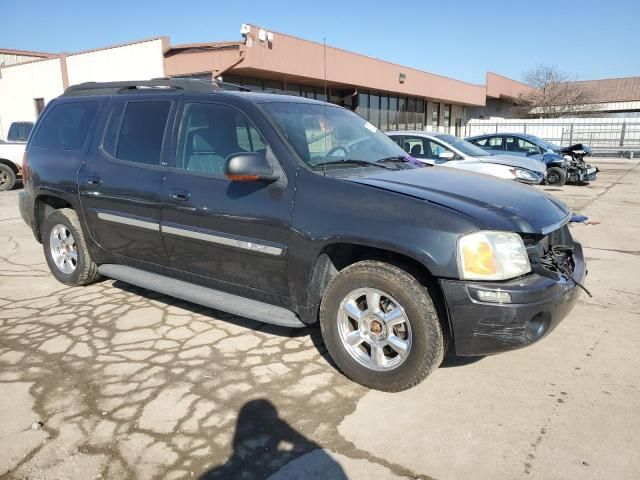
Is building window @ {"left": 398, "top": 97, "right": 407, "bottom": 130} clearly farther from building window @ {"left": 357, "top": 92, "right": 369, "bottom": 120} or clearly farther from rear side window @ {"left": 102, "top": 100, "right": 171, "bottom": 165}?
rear side window @ {"left": 102, "top": 100, "right": 171, "bottom": 165}

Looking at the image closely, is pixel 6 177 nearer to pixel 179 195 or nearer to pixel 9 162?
pixel 9 162

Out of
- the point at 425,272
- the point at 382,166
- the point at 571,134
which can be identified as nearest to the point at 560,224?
the point at 425,272

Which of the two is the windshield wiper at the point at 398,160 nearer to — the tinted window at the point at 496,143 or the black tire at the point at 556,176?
the tinted window at the point at 496,143

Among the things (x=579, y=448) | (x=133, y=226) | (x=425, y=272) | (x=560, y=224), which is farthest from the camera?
(x=133, y=226)

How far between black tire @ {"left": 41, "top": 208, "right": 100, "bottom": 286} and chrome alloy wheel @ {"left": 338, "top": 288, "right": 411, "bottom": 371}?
3016 mm

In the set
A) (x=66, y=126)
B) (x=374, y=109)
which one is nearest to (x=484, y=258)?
(x=66, y=126)

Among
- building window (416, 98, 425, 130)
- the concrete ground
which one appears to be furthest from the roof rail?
building window (416, 98, 425, 130)

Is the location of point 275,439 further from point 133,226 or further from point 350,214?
point 133,226

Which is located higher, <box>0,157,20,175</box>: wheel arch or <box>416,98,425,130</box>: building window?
<box>416,98,425,130</box>: building window

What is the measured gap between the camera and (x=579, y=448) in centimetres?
260

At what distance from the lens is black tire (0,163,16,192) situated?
13570 millimetres

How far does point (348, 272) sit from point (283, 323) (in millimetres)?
617

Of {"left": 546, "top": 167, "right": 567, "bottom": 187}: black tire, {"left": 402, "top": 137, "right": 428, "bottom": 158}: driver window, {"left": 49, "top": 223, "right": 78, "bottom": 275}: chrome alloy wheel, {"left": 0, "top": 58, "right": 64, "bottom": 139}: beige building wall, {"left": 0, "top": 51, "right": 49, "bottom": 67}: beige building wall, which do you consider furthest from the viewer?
{"left": 0, "top": 51, "right": 49, "bottom": 67}: beige building wall

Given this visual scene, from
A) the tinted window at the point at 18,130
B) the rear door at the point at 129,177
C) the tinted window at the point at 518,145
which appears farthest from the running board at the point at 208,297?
the tinted window at the point at 518,145
